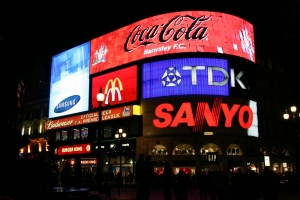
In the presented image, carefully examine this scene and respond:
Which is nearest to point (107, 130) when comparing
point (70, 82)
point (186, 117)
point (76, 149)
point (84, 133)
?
point (84, 133)

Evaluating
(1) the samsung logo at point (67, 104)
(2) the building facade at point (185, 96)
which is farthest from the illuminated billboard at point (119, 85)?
(1) the samsung logo at point (67, 104)

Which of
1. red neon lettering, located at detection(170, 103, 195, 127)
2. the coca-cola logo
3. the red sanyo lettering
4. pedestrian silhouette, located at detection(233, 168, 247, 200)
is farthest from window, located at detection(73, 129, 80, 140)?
pedestrian silhouette, located at detection(233, 168, 247, 200)

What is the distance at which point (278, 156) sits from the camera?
59438 mm

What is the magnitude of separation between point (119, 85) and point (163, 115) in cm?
964

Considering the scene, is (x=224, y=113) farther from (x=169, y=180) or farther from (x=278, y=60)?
(x=169, y=180)

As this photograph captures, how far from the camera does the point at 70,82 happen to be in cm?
6644

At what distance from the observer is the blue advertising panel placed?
4853cm

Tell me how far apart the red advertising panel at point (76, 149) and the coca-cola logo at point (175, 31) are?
1967cm

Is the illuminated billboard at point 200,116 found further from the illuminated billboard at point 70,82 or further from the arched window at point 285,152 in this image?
the illuminated billboard at point 70,82

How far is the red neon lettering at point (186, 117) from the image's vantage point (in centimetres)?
4791

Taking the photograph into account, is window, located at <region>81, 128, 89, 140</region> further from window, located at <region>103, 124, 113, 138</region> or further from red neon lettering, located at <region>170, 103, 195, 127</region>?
red neon lettering, located at <region>170, 103, 195, 127</region>

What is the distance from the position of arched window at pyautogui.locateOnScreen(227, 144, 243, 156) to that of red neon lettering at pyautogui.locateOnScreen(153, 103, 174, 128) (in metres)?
9.10

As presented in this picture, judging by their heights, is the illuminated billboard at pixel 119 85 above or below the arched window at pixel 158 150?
above

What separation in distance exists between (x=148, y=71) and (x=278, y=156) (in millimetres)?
26245
